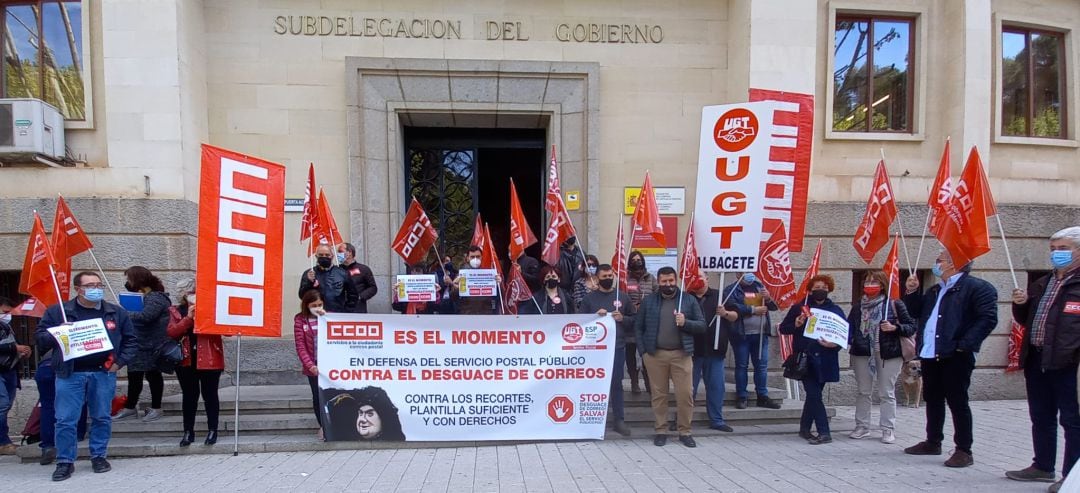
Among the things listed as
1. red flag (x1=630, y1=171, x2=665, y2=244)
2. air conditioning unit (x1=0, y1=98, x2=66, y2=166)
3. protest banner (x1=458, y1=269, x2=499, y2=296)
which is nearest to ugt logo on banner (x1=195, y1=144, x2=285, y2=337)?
protest banner (x1=458, y1=269, x2=499, y2=296)

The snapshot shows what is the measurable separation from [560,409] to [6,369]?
233 inches

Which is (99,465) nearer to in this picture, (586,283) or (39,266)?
(39,266)

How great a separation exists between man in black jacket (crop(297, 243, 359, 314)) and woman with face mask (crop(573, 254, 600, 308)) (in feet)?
9.44

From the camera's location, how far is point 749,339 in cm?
757

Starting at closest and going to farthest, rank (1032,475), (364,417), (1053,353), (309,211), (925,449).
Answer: (1053,353) < (1032,475) < (925,449) < (364,417) < (309,211)

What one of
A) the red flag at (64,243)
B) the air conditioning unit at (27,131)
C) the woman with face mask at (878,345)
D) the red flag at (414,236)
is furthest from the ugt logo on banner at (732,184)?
the air conditioning unit at (27,131)

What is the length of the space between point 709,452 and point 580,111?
5.40m

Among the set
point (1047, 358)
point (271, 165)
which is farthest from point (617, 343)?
point (271, 165)

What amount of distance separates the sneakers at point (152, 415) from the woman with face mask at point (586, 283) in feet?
17.0

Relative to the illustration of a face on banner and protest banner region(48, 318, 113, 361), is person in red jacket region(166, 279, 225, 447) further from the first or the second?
the illustration of a face on banner

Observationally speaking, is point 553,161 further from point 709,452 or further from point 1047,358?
point 1047,358

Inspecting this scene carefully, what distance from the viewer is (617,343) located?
6.70m

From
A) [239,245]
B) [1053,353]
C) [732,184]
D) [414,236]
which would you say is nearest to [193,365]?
[239,245]

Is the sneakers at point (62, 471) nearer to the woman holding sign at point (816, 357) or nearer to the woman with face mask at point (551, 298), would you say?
the woman with face mask at point (551, 298)
